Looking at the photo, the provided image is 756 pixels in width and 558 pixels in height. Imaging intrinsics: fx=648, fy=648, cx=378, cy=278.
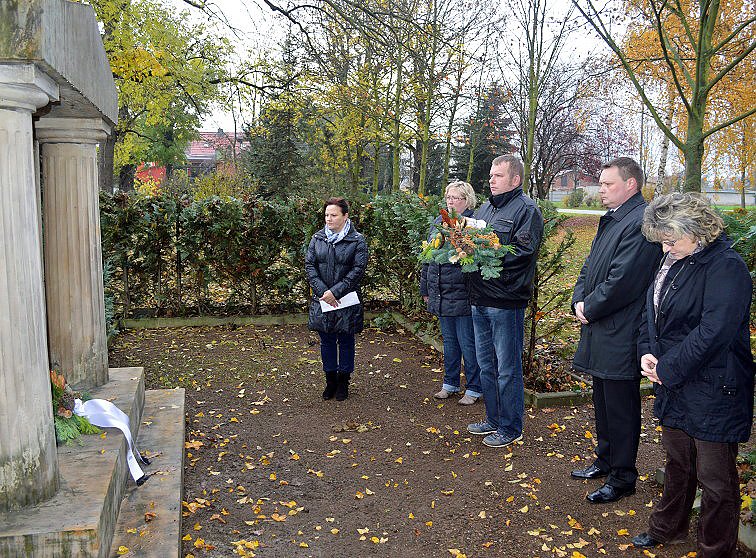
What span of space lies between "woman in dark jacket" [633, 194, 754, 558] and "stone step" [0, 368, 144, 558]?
115 inches

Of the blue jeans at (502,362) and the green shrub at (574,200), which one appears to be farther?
the green shrub at (574,200)

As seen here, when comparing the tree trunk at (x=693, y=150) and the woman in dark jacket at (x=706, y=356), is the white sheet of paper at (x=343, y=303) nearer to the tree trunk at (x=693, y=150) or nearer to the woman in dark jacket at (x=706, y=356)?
the woman in dark jacket at (x=706, y=356)

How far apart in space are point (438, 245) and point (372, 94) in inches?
509

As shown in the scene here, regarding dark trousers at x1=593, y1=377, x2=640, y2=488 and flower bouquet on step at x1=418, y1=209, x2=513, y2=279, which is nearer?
dark trousers at x1=593, y1=377, x2=640, y2=488

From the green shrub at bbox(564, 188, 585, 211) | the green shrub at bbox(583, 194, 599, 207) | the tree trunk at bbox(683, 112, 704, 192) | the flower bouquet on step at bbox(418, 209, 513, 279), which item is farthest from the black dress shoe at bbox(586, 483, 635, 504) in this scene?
the green shrub at bbox(583, 194, 599, 207)

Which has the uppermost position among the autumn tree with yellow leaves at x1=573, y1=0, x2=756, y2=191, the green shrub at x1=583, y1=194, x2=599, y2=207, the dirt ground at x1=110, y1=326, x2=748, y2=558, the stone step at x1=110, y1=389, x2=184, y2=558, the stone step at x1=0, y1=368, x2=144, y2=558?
the autumn tree with yellow leaves at x1=573, y1=0, x2=756, y2=191

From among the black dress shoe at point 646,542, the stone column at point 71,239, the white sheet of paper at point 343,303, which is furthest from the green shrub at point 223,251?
the black dress shoe at point 646,542

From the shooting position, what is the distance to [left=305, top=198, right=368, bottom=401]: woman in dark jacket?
6.14 meters

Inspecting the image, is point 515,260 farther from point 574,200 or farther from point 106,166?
point 574,200

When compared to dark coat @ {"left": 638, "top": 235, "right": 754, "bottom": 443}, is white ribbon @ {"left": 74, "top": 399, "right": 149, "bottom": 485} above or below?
below

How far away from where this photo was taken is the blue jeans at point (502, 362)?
490 cm

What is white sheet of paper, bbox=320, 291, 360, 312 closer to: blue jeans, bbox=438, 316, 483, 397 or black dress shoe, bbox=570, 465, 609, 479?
blue jeans, bbox=438, 316, 483, 397

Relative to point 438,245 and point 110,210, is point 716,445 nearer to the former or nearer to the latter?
Result: point 438,245

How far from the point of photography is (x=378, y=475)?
4809mm
